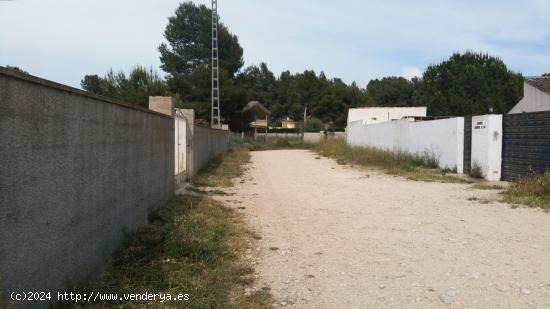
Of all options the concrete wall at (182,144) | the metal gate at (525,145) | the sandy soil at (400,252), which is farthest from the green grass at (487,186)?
the concrete wall at (182,144)

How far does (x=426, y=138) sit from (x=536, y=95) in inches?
562

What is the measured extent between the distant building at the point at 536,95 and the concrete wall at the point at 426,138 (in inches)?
333

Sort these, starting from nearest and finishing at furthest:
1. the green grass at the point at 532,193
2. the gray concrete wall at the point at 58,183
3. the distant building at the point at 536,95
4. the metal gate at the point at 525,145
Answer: the gray concrete wall at the point at 58,183 < the green grass at the point at 532,193 < the metal gate at the point at 525,145 < the distant building at the point at 536,95

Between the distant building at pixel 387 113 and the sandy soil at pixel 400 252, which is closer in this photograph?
the sandy soil at pixel 400 252

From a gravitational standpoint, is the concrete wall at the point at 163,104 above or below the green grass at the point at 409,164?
above

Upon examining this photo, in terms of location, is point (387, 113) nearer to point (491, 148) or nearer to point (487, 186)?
point (491, 148)

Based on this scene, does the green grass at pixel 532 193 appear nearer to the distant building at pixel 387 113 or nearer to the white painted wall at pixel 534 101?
the white painted wall at pixel 534 101

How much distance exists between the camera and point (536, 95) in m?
28.7

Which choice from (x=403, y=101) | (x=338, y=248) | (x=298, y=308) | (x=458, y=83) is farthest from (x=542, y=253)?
(x=403, y=101)

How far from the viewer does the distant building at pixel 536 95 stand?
89.8ft

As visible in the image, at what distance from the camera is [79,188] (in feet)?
13.3

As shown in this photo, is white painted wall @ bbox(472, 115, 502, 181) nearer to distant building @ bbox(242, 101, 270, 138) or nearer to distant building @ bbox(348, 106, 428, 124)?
distant building @ bbox(348, 106, 428, 124)

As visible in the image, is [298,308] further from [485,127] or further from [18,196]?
[485,127]

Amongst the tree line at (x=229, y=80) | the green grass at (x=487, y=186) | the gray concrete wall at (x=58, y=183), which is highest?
the tree line at (x=229, y=80)
